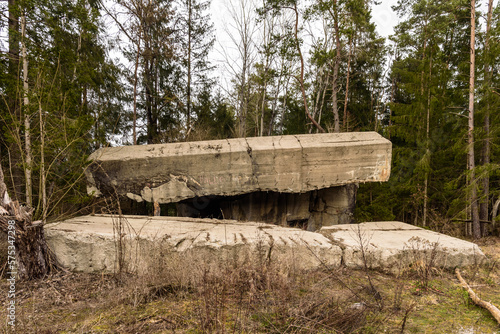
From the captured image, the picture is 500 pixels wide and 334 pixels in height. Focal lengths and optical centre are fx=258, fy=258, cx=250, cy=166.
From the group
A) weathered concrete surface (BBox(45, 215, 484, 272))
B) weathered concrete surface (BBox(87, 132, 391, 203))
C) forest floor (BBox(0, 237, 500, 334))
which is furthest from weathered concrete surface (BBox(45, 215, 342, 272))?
weathered concrete surface (BBox(87, 132, 391, 203))

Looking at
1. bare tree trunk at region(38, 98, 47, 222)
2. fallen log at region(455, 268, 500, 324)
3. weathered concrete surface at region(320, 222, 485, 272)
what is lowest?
fallen log at region(455, 268, 500, 324)

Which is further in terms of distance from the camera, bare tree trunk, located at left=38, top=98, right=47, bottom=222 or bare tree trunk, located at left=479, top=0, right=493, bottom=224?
bare tree trunk, located at left=479, top=0, right=493, bottom=224

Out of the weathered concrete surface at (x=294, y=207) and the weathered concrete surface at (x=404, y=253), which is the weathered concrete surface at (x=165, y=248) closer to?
the weathered concrete surface at (x=404, y=253)

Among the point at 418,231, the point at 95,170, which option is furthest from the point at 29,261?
the point at 418,231

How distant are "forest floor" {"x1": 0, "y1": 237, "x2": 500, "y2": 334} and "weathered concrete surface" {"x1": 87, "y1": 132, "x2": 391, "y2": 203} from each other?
7.29 ft

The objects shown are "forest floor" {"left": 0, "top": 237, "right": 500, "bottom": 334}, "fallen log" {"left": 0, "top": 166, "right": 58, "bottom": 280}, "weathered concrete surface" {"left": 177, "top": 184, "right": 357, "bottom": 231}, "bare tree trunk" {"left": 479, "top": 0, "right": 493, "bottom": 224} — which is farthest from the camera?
"weathered concrete surface" {"left": 177, "top": 184, "right": 357, "bottom": 231}

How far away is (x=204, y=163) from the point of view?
16.4ft

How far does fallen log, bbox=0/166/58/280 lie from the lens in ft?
8.77

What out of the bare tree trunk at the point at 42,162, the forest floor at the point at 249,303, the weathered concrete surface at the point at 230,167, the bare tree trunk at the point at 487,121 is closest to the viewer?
the forest floor at the point at 249,303

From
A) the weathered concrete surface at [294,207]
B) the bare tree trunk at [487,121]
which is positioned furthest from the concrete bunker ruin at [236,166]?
the bare tree trunk at [487,121]

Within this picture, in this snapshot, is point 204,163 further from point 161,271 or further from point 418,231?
point 418,231

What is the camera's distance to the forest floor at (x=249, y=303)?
184 cm

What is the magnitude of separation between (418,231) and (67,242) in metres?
4.92

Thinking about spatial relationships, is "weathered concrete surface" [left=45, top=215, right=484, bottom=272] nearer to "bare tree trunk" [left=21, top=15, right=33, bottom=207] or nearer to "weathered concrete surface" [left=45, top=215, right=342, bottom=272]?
"weathered concrete surface" [left=45, top=215, right=342, bottom=272]
